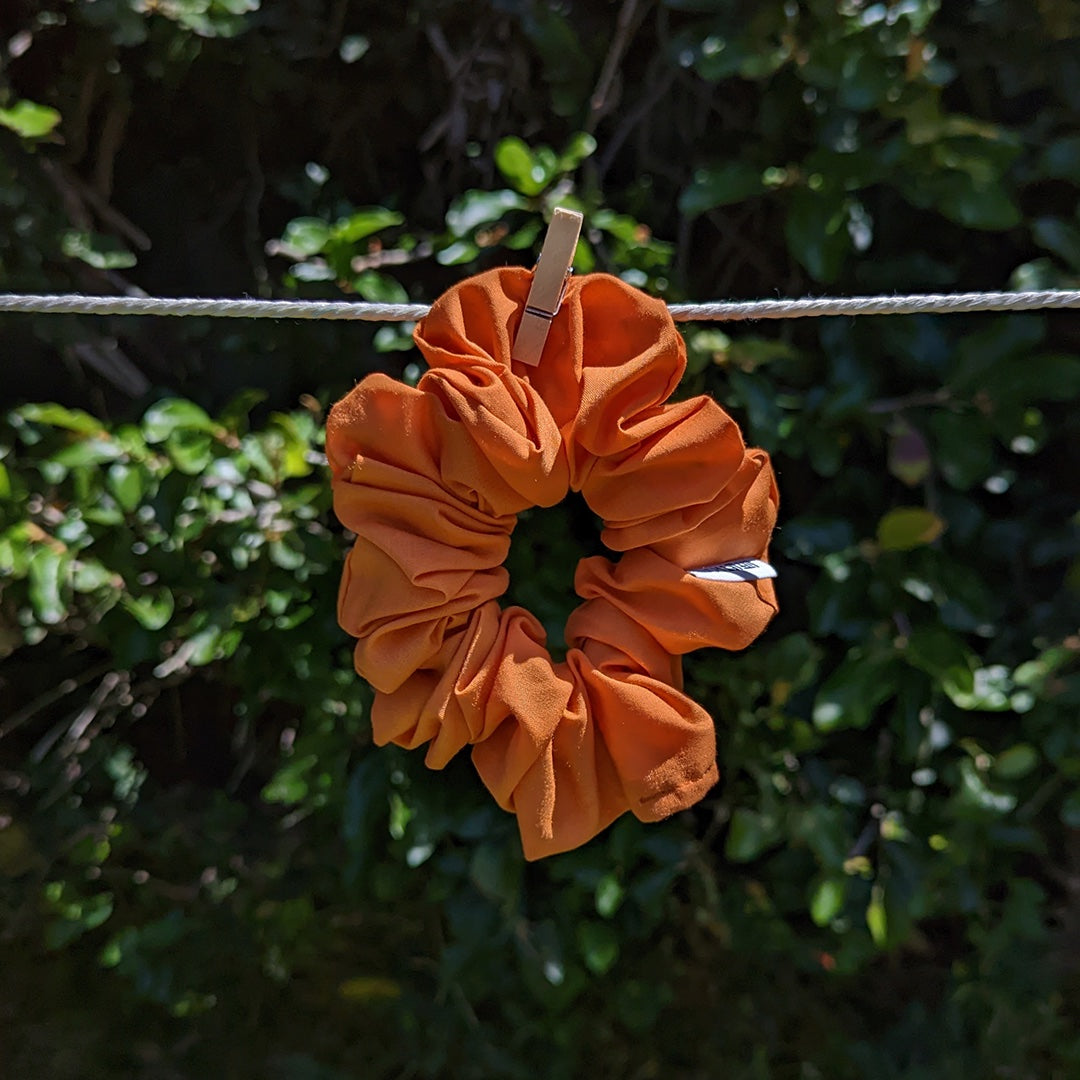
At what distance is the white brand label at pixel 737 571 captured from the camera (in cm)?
71

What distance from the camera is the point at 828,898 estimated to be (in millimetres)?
1156

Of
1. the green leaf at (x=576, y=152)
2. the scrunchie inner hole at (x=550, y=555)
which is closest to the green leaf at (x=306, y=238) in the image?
the green leaf at (x=576, y=152)

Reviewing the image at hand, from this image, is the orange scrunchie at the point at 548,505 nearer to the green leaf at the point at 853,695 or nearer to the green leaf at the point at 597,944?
the green leaf at the point at 853,695

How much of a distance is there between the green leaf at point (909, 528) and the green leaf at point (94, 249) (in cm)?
98

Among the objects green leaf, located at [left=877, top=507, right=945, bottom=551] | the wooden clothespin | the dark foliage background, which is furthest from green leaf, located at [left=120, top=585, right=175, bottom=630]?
green leaf, located at [left=877, top=507, right=945, bottom=551]

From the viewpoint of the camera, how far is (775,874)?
1280mm

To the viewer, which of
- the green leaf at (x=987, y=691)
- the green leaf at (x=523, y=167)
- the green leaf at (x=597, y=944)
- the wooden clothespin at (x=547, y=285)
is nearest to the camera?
the wooden clothespin at (x=547, y=285)

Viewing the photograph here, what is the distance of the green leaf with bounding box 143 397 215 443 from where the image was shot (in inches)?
41.7

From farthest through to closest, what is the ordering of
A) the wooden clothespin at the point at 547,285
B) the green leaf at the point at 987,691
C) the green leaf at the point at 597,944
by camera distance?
the green leaf at the point at 597,944, the green leaf at the point at 987,691, the wooden clothespin at the point at 547,285

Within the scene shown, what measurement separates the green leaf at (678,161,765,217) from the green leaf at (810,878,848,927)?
2.73 ft

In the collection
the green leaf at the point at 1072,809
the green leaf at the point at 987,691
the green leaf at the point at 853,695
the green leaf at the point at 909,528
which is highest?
the green leaf at the point at 909,528

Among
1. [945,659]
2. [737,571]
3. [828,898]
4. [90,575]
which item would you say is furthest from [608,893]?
[90,575]

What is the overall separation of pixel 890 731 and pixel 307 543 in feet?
2.60

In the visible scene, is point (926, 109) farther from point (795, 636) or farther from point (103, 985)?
point (103, 985)
